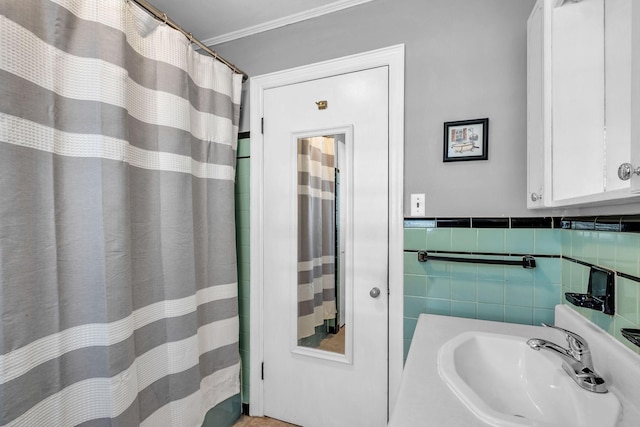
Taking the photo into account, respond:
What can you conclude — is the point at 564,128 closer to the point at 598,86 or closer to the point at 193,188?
the point at 598,86

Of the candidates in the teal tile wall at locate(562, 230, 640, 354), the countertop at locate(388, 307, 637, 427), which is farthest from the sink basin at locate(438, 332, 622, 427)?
the teal tile wall at locate(562, 230, 640, 354)

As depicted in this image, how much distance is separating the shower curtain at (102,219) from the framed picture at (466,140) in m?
1.23

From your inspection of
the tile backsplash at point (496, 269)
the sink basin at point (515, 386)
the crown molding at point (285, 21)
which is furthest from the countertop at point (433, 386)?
the crown molding at point (285, 21)

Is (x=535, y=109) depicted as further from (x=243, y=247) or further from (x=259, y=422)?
(x=259, y=422)

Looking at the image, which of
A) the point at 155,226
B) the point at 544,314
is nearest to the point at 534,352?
the point at 544,314

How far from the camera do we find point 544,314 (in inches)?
52.4

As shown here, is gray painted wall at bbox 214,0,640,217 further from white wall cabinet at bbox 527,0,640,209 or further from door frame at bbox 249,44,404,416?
white wall cabinet at bbox 527,0,640,209

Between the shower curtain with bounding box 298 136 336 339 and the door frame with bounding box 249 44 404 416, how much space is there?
26 cm

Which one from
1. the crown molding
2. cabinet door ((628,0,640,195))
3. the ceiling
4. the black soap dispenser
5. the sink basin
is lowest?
the sink basin

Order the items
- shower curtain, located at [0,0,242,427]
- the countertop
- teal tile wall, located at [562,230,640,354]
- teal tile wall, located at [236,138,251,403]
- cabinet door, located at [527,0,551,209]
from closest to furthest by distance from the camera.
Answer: the countertop < teal tile wall, located at [562,230,640,354] < shower curtain, located at [0,0,242,427] < cabinet door, located at [527,0,551,209] < teal tile wall, located at [236,138,251,403]

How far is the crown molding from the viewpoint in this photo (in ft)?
5.51

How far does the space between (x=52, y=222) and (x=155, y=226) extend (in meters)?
0.39

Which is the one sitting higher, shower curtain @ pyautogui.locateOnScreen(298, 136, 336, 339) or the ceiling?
the ceiling

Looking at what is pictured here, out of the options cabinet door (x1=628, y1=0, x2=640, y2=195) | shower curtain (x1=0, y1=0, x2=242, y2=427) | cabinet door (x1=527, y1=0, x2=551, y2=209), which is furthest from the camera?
cabinet door (x1=527, y1=0, x2=551, y2=209)
